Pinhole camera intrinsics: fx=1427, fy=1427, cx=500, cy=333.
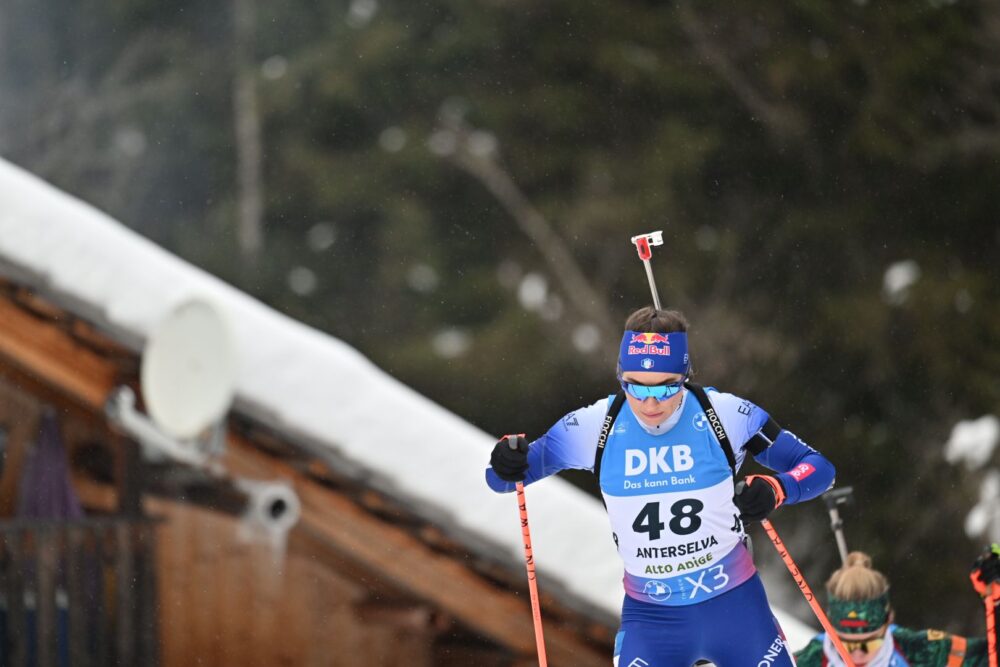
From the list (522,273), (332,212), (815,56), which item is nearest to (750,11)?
(815,56)

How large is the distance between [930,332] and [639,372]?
14.6 meters

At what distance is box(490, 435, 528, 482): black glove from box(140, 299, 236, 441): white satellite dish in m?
3.48

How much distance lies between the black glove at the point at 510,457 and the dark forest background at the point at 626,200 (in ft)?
44.7

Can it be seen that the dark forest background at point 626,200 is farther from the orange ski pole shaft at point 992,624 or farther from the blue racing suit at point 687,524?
the blue racing suit at point 687,524

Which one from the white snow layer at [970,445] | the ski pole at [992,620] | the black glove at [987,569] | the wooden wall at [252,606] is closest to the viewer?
the black glove at [987,569]

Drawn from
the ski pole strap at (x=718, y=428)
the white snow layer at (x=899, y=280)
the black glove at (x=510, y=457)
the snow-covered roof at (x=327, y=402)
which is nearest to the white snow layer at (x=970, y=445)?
the white snow layer at (x=899, y=280)

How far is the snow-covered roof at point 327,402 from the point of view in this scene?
8.26 metres

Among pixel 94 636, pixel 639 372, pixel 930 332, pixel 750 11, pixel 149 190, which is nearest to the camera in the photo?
pixel 639 372

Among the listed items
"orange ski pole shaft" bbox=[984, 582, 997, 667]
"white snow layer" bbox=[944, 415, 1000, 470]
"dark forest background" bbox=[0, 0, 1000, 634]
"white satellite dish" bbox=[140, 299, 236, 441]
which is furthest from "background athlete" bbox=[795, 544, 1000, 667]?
"white snow layer" bbox=[944, 415, 1000, 470]

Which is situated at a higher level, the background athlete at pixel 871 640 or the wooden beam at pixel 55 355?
the wooden beam at pixel 55 355

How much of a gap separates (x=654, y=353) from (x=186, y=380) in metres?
3.96

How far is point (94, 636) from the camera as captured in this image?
28.3 feet

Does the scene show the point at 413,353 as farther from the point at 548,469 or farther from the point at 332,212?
the point at 548,469

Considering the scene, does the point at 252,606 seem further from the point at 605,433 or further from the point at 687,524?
the point at 687,524
